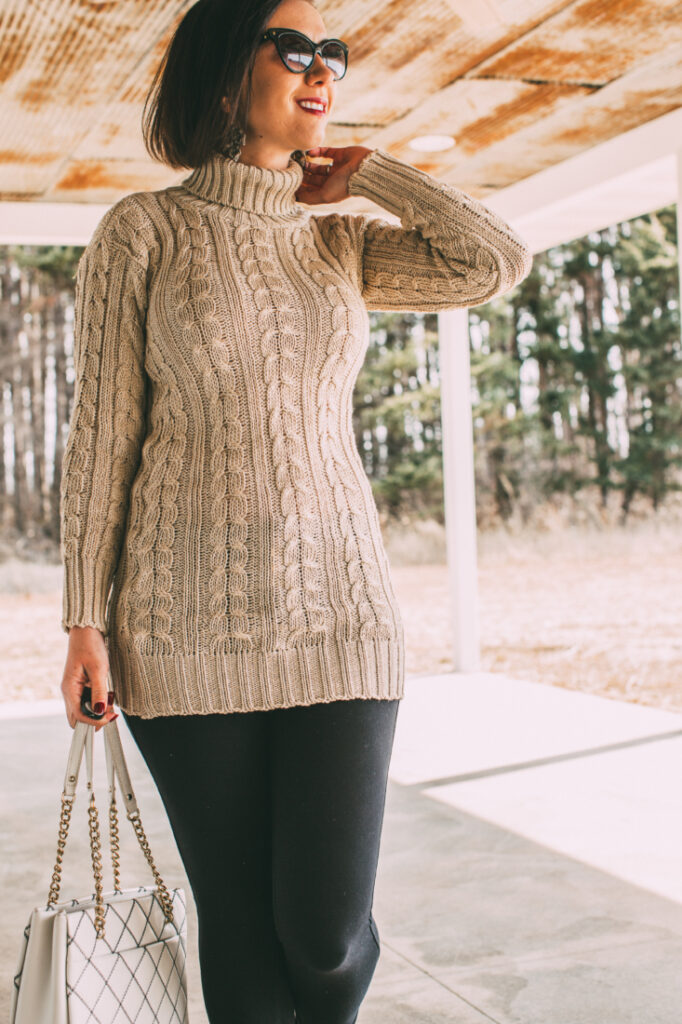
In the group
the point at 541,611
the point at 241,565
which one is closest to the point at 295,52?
the point at 241,565

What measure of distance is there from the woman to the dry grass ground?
6.37m

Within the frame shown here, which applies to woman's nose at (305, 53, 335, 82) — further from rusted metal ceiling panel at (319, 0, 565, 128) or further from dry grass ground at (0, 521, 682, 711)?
dry grass ground at (0, 521, 682, 711)

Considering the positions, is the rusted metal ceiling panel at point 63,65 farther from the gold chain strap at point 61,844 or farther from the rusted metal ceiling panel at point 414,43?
the gold chain strap at point 61,844

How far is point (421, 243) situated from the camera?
160 cm

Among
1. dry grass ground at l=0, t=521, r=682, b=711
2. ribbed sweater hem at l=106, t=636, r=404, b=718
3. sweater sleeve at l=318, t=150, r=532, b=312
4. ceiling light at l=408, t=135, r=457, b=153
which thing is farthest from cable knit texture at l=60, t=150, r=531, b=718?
dry grass ground at l=0, t=521, r=682, b=711

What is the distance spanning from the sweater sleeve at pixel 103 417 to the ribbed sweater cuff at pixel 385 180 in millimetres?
389

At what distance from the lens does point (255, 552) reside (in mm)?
1331

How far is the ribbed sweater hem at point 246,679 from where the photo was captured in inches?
51.2

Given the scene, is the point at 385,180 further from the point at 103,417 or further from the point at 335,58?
the point at 103,417

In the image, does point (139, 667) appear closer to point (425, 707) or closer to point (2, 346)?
point (425, 707)

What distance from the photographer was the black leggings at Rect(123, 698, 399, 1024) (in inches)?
51.1

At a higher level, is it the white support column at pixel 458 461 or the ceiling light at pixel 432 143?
the ceiling light at pixel 432 143

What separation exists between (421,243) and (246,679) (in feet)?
2.36

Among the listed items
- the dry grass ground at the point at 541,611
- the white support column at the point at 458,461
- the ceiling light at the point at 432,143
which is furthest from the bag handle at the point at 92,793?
the dry grass ground at the point at 541,611
